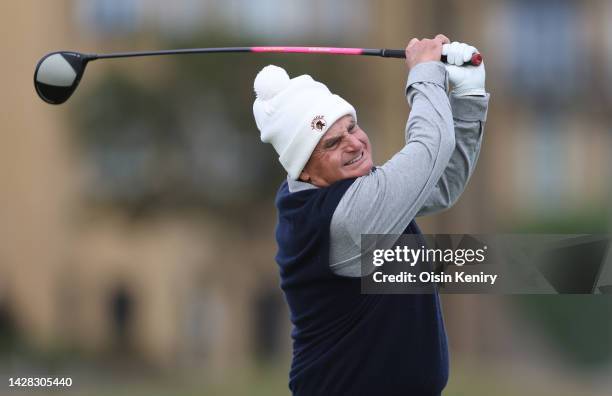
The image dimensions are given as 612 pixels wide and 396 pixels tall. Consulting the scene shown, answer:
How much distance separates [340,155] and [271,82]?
0.33 m

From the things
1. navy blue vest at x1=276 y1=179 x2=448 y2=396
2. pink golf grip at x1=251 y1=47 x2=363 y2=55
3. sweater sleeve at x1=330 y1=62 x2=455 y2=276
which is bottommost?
navy blue vest at x1=276 y1=179 x2=448 y2=396

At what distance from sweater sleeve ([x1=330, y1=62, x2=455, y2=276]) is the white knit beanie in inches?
8.6

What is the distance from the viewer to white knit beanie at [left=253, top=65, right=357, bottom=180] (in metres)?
4.25

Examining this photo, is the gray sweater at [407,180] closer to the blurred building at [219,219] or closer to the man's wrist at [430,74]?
the man's wrist at [430,74]

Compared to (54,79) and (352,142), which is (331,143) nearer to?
(352,142)

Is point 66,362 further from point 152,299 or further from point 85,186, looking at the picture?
point 152,299

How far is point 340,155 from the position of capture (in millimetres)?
4223

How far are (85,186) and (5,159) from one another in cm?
370

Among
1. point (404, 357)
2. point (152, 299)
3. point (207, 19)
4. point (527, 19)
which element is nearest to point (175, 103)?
point (207, 19)

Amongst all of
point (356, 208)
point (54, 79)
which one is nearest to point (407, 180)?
point (356, 208)

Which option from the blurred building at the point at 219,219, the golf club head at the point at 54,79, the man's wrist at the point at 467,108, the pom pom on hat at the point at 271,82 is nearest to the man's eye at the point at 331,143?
the pom pom on hat at the point at 271,82

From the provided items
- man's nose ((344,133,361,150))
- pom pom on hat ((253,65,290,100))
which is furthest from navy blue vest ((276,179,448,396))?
pom pom on hat ((253,65,290,100))

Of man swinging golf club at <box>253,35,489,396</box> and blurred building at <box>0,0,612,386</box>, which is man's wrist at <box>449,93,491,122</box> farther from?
blurred building at <box>0,0,612,386</box>

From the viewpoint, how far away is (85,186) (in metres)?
Answer: 26.1
